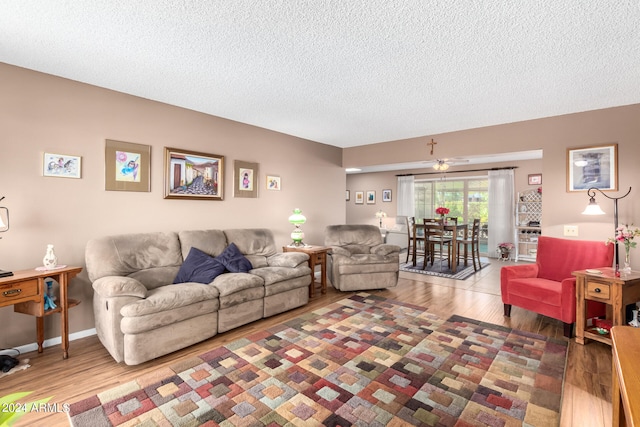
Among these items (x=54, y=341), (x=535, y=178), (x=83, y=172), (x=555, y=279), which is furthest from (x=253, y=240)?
(x=535, y=178)

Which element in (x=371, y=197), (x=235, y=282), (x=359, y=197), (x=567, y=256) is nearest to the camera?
(x=235, y=282)

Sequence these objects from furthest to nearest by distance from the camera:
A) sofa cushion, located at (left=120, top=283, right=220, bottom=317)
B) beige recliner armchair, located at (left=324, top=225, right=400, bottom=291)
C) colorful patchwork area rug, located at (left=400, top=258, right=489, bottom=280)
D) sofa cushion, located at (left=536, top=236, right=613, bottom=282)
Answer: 1. colorful patchwork area rug, located at (left=400, top=258, right=489, bottom=280)
2. beige recliner armchair, located at (left=324, top=225, right=400, bottom=291)
3. sofa cushion, located at (left=536, top=236, right=613, bottom=282)
4. sofa cushion, located at (left=120, top=283, right=220, bottom=317)

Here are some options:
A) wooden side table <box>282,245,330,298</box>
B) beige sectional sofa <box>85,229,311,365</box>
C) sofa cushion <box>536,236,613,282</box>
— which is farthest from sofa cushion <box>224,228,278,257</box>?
sofa cushion <box>536,236,613,282</box>

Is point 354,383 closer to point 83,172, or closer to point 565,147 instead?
point 83,172

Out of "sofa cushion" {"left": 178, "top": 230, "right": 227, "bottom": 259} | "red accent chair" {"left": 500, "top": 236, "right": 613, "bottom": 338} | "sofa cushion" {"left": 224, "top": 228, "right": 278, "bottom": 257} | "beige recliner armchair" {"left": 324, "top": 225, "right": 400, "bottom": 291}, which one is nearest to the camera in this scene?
"red accent chair" {"left": 500, "top": 236, "right": 613, "bottom": 338}

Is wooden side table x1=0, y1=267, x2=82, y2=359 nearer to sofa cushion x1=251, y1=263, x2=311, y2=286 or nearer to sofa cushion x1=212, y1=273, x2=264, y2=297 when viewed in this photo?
sofa cushion x1=212, y1=273, x2=264, y2=297

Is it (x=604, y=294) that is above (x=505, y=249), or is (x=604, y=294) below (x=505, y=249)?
above

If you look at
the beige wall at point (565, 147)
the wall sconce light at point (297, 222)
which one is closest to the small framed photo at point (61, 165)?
the wall sconce light at point (297, 222)

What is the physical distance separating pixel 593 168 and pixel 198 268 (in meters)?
4.57

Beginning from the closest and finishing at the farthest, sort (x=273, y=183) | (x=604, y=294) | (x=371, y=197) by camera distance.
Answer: (x=604, y=294), (x=273, y=183), (x=371, y=197)

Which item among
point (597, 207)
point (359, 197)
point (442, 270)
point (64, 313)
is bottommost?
point (442, 270)

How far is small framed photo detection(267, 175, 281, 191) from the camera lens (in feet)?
15.7

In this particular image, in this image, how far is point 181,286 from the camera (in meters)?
2.91

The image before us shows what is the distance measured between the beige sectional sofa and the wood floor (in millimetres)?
101
